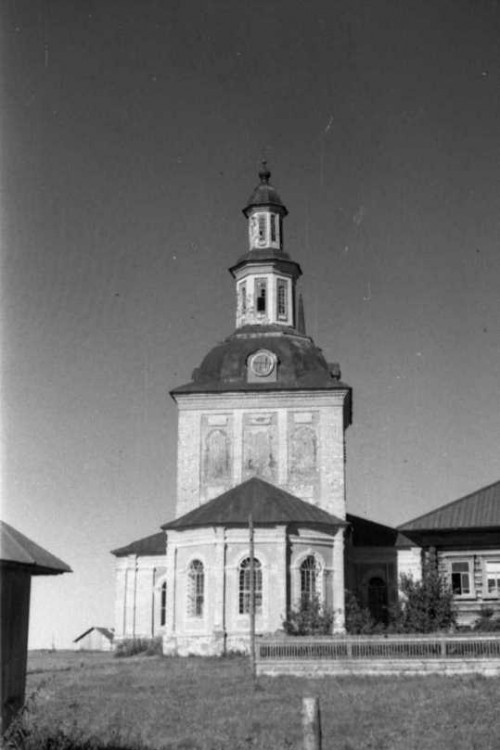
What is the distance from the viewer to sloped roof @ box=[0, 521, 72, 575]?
42.4 feet

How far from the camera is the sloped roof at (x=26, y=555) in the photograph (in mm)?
12930

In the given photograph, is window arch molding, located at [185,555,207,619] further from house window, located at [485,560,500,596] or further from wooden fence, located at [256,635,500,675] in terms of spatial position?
wooden fence, located at [256,635,500,675]

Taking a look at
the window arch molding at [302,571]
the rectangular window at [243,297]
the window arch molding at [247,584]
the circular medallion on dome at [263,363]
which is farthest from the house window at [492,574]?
the rectangular window at [243,297]

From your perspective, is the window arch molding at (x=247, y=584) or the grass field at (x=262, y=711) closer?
the grass field at (x=262, y=711)

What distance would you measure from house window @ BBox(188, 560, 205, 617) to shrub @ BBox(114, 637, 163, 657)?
311 centimetres

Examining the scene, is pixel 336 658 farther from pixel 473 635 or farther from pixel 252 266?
pixel 252 266

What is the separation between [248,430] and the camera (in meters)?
42.2

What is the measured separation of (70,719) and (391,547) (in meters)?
27.2

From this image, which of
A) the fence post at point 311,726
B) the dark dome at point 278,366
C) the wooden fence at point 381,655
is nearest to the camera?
the fence post at point 311,726

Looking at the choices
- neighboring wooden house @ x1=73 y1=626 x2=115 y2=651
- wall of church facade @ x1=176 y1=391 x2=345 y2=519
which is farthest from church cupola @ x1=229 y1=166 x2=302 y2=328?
Answer: neighboring wooden house @ x1=73 y1=626 x2=115 y2=651

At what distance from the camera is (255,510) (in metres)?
36.9

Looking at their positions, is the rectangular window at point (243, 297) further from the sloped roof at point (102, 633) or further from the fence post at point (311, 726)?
the fence post at point (311, 726)

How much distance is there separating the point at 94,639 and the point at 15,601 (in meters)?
45.1

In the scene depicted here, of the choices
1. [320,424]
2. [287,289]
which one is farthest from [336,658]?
[287,289]
